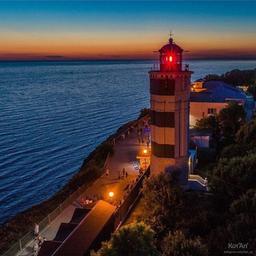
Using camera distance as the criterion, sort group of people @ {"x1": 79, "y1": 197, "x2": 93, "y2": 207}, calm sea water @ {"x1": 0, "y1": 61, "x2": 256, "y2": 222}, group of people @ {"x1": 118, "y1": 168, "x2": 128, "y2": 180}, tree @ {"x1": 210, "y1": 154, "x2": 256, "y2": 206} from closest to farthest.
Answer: tree @ {"x1": 210, "y1": 154, "x2": 256, "y2": 206}, group of people @ {"x1": 79, "y1": 197, "x2": 93, "y2": 207}, group of people @ {"x1": 118, "y1": 168, "x2": 128, "y2": 180}, calm sea water @ {"x1": 0, "y1": 61, "x2": 256, "y2": 222}

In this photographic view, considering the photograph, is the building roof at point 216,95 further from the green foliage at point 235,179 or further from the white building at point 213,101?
the green foliage at point 235,179

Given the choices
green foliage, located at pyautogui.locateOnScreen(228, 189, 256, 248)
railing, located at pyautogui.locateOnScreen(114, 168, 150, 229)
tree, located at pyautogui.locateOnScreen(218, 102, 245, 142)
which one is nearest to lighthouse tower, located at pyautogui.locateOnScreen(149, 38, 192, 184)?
railing, located at pyautogui.locateOnScreen(114, 168, 150, 229)

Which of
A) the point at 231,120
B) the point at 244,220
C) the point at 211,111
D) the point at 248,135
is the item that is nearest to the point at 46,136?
the point at 211,111

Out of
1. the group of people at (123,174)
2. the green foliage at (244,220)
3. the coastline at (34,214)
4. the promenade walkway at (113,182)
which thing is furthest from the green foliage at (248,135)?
the green foliage at (244,220)

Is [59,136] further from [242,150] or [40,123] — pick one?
[242,150]

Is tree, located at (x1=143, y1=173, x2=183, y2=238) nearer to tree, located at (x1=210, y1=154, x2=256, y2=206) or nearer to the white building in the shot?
tree, located at (x1=210, y1=154, x2=256, y2=206)

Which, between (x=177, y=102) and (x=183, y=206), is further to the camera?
(x=177, y=102)

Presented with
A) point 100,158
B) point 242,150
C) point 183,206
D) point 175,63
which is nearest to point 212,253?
point 183,206
